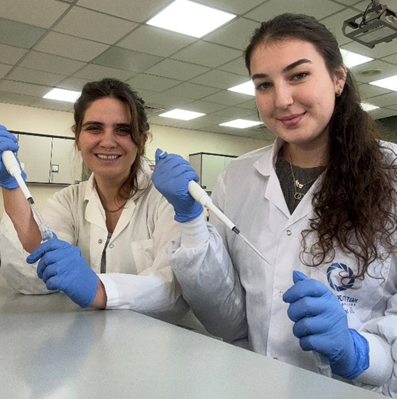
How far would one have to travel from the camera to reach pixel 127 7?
9.81 ft

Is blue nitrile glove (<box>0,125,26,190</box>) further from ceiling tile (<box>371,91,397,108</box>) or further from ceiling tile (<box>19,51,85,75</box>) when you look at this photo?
ceiling tile (<box>371,91,397,108</box>)

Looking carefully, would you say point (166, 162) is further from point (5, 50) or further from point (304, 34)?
point (5, 50)

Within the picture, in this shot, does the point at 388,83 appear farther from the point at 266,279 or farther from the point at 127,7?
the point at 266,279

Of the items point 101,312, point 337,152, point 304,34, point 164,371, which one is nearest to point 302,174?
point 337,152

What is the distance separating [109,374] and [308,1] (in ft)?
9.74

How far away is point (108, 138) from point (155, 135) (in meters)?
6.31

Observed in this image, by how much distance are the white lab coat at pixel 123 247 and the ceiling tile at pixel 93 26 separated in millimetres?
2168

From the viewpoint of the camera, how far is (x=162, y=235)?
121 cm

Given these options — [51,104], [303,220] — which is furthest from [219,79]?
[303,220]

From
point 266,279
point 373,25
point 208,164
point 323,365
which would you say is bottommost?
point 323,365

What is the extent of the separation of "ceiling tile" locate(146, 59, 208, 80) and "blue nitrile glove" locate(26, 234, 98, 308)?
137 inches

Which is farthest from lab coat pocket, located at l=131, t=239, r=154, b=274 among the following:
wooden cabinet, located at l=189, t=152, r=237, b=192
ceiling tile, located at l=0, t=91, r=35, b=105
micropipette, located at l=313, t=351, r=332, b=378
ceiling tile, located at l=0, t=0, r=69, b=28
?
wooden cabinet, located at l=189, t=152, r=237, b=192

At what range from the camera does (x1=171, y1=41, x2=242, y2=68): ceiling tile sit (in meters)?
3.74

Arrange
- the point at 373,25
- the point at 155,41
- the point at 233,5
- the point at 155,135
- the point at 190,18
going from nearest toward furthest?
the point at 373,25
the point at 233,5
the point at 190,18
the point at 155,41
the point at 155,135
